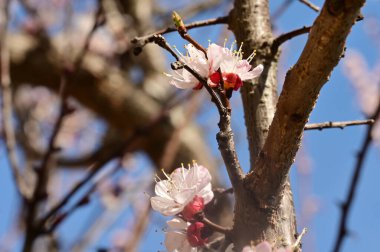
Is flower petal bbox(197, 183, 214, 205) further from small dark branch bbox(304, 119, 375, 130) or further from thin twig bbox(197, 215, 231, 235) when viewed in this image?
small dark branch bbox(304, 119, 375, 130)

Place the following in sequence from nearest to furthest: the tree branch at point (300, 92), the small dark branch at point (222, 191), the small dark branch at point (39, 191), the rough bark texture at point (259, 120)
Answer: the tree branch at point (300, 92)
the rough bark texture at point (259, 120)
the small dark branch at point (222, 191)
the small dark branch at point (39, 191)

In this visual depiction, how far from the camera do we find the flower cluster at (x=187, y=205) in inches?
27.3

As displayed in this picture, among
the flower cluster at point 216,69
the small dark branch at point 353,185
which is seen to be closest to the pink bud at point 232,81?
the flower cluster at point 216,69

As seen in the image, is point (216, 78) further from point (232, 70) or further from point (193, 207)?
point (193, 207)

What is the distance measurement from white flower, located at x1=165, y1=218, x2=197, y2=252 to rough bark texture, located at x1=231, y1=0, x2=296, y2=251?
0.07 meters

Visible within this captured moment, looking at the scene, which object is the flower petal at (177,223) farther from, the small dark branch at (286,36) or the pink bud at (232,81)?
the small dark branch at (286,36)

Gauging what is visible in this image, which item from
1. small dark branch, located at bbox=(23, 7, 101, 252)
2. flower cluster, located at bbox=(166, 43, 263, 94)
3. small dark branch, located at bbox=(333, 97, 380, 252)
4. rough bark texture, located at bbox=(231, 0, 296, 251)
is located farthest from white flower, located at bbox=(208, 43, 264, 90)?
small dark branch, located at bbox=(23, 7, 101, 252)

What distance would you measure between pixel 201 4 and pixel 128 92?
66cm

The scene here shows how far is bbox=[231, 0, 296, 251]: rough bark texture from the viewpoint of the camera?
2.17 feet

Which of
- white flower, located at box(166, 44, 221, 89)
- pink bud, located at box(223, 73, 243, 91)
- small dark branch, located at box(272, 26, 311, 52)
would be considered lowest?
white flower, located at box(166, 44, 221, 89)

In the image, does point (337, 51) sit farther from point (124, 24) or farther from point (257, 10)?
point (124, 24)

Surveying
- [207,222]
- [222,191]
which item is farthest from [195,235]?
[222,191]

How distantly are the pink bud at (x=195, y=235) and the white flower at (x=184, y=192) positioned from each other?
1.1 inches

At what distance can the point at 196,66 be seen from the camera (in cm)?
70
